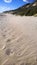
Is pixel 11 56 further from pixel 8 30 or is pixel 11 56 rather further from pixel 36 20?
pixel 36 20

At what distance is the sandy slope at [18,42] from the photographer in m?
0.53

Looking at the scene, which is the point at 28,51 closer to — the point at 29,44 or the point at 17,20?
the point at 29,44

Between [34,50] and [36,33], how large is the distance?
0.34 feet

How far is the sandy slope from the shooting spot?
527 millimetres

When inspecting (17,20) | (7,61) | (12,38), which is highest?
(17,20)

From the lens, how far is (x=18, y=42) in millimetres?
594

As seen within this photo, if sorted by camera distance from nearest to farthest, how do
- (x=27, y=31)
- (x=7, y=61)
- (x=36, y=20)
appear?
1. (x=7, y=61)
2. (x=27, y=31)
3. (x=36, y=20)

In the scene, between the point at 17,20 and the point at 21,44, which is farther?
the point at 17,20

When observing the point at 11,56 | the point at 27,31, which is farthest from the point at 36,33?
the point at 11,56

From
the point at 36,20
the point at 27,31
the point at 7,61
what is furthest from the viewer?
the point at 36,20

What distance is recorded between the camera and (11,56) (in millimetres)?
542

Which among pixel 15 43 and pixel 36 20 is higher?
pixel 36 20

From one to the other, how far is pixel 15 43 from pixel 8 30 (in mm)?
105

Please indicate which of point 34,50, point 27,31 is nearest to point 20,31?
point 27,31
